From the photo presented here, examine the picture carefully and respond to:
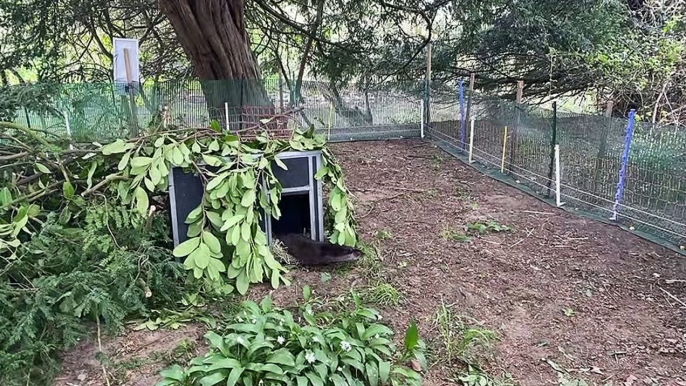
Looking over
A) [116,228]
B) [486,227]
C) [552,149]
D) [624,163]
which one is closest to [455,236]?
[486,227]

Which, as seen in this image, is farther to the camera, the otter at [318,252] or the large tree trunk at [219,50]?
the large tree trunk at [219,50]

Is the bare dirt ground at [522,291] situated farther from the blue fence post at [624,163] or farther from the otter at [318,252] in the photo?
the blue fence post at [624,163]

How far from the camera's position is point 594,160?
4.51m

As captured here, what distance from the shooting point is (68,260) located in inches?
90.8

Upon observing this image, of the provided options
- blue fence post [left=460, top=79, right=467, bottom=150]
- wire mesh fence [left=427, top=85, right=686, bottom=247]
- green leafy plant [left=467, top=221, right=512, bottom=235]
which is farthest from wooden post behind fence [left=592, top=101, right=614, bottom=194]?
blue fence post [left=460, top=79, right=467, bottom=150]

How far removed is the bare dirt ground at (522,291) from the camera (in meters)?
2.24

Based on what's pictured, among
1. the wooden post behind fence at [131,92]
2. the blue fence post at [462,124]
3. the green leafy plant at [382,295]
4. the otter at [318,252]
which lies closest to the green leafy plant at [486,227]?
the otter at [318,252]

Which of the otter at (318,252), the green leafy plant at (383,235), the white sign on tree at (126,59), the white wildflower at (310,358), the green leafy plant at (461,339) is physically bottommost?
the green leafy plant at (461,339)

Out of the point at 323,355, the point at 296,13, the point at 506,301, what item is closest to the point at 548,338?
the point at 506,301

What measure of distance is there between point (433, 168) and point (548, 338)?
381 cm

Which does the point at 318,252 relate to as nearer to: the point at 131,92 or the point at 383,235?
the point at 383,235

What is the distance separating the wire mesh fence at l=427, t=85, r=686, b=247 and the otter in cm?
249

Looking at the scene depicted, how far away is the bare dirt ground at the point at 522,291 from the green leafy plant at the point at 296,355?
214 mm

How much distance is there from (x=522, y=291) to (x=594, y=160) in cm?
213
